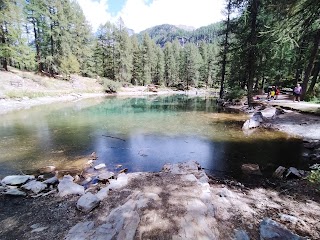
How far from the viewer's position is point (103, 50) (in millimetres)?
55188

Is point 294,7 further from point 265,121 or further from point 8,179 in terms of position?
point 8,179

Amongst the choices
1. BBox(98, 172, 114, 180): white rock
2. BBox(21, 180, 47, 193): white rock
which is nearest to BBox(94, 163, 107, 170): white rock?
BBox(98, 172, 114, 180): white rock

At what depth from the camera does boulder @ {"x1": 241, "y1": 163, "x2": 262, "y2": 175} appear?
7501 millimetres

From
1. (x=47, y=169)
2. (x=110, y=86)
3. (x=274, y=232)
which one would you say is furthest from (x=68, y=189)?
(x=110, y=86)

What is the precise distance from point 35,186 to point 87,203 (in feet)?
7.59

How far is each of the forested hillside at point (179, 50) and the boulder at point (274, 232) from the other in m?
6.68

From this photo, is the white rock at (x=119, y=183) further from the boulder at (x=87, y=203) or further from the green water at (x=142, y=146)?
the green water at (x=142, y=146)

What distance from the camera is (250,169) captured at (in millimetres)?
7633

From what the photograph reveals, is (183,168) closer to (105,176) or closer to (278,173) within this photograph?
(105,176)

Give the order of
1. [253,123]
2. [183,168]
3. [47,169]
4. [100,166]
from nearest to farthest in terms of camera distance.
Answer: [183,168], [47,169], [100,166], [253,123]

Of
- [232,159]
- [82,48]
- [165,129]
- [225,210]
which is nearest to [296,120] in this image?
[232,159]

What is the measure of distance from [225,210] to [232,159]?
4.90 m

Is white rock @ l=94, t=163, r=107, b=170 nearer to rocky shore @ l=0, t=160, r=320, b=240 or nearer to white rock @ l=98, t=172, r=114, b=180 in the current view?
white rock @ l=98, t=172, r=114, b=180

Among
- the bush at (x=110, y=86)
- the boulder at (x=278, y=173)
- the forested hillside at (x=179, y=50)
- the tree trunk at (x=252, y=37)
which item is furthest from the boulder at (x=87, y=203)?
the bush at (x=110, y=86)
